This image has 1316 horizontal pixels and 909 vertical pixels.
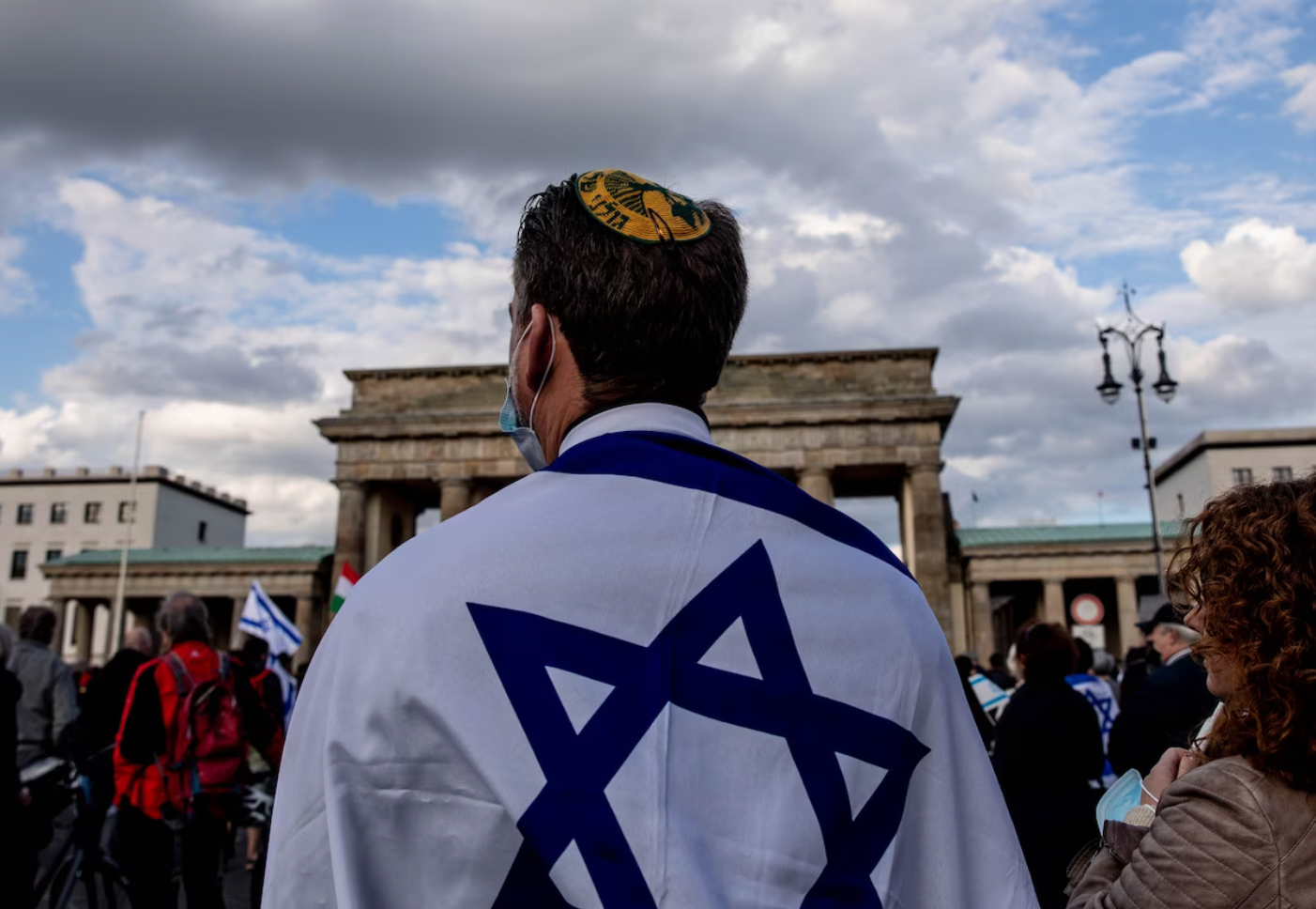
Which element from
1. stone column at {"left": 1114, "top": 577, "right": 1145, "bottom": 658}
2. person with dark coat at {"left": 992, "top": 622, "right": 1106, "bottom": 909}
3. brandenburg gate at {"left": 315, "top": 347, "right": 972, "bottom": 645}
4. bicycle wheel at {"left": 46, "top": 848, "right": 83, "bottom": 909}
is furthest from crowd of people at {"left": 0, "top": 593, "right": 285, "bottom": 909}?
stone column at {"left": 1114, "top": 577, "right": 1145, "bottom": 658}

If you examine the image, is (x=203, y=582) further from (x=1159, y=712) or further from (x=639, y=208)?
(x=639, y=208)

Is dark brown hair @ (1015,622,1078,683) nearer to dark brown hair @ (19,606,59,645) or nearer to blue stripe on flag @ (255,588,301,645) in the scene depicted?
dark brown hair @ (19,606,59,645)

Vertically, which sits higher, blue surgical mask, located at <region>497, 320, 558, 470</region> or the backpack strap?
blue surgical mask, located at <region>497, 320, 558, 470</region>

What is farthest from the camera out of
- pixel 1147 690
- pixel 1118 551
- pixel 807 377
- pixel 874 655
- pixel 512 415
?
pixel 1118 551

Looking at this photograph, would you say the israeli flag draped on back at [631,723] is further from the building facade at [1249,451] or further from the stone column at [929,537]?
the building facade at [1249,451]

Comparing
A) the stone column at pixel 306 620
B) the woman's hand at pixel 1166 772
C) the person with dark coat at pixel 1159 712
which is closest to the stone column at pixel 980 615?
the stone column at pixel 306 620

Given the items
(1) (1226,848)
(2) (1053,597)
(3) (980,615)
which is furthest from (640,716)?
(2) (1053,597)

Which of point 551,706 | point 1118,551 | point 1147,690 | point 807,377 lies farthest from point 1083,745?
point 1118,551

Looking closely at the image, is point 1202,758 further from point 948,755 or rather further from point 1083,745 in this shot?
point 1083,745

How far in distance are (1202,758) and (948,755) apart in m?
0.95

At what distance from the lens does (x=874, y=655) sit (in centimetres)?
147

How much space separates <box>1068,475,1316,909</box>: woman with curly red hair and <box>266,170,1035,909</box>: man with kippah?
67cm

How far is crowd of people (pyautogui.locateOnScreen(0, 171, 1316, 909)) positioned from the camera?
50.0 inches

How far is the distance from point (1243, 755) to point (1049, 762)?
379 cm
